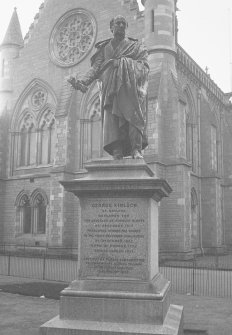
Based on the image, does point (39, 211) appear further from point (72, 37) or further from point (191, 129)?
point (72, 37)

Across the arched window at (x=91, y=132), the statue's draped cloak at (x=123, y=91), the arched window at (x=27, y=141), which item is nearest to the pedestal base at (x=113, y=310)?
the statue's draped cloak at (x=123, y=91)

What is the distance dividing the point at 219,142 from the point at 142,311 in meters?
29.8

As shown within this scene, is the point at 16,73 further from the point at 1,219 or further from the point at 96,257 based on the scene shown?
the point at 96,257

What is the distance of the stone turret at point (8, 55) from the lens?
31.4m

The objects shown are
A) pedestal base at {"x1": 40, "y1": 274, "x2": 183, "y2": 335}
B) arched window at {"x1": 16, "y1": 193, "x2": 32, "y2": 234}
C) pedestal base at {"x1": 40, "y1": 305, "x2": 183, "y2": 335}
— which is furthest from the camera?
arched window at {"x1": 16, "y1": 193, "x2": 32, "y2": 234}

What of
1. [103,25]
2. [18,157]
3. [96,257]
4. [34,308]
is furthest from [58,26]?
[96,257]

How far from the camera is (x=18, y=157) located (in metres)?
30.5

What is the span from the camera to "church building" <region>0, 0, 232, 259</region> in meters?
23.7

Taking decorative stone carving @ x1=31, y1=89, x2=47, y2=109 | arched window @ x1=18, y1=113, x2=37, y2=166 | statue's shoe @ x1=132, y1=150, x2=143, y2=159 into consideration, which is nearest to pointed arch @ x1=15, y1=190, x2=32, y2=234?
arched window @ x1=18, y1=113, x2=37, y2=166

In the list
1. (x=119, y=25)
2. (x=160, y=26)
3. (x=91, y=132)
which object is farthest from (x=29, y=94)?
(x=119, y=25)

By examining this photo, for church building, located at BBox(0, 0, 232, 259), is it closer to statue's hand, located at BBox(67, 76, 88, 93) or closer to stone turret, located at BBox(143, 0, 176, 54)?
stone turret, located at BBox(143, 0, 176, 54)

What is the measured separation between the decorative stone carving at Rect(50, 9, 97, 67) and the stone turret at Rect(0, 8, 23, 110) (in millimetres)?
3908

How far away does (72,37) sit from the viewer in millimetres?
29516

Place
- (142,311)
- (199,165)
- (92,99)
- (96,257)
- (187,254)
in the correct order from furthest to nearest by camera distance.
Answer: (199,165), (92,99), (187,254), (96,257), (142,311)
